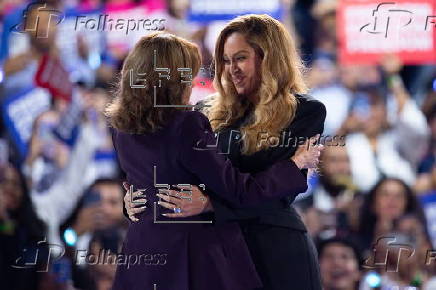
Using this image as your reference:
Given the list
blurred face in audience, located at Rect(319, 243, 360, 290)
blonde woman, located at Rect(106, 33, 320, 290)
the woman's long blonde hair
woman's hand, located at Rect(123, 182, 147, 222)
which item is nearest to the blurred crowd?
blurred face in audience, located at Rect(319, 243, 360, 290)

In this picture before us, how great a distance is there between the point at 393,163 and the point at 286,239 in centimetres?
211

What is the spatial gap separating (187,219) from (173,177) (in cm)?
12

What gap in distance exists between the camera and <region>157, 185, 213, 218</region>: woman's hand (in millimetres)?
2021

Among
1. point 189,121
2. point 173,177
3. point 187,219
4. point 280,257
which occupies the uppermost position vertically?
point 189,121

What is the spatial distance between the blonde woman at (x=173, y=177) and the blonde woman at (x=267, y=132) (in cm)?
5

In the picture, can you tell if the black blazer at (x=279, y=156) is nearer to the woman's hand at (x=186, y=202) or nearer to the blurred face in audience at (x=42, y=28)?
the woman's hand at (x=186, y=202)

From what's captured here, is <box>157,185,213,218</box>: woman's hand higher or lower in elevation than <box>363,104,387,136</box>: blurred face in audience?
higher

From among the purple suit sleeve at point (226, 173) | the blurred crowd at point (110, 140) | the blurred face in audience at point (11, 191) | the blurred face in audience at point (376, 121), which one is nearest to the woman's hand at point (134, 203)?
the purple suit sleeve at point (226, 173)

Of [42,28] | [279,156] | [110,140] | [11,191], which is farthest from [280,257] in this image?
[42,28]

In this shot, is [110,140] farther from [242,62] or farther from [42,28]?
[242,62]

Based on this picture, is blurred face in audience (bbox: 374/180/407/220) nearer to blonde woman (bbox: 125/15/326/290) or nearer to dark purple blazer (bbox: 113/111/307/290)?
blonde woman (bbox: 125/15/326/290)

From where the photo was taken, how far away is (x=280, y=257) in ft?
7.02

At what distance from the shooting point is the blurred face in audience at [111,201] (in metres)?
3.98

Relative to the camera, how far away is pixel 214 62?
2.39m
